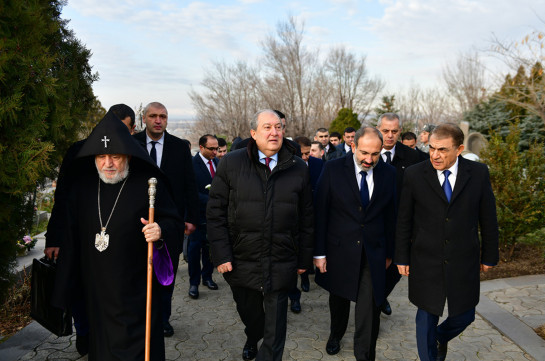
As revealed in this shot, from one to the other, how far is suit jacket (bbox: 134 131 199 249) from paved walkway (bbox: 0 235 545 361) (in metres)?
1.33

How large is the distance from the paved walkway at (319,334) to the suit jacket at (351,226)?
831 millimetres

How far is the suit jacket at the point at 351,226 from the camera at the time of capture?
412cm

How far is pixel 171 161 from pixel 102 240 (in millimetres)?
1749

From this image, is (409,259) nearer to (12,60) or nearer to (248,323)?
(248,323)

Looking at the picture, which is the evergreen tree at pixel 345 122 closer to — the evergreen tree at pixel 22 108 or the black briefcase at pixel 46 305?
the evergreen tree at pixel 22 108

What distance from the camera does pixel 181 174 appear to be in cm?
487

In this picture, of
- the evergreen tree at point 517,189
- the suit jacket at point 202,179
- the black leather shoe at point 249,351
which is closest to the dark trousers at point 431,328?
the black leather shoe at point 249,351

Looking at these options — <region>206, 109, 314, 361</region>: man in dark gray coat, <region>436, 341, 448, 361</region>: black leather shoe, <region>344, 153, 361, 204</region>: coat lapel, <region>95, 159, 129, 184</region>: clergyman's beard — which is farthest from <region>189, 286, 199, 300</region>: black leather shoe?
<region>436, 341, 448, 361</region>: black leather shoe

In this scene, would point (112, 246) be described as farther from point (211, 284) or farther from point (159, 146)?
point (211, 284)

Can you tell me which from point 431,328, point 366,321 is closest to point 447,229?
point 431,328

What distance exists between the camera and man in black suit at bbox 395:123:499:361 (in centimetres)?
369

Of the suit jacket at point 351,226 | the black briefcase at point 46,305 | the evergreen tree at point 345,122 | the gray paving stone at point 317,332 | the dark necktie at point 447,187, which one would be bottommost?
the gray paving stone at point 317,332

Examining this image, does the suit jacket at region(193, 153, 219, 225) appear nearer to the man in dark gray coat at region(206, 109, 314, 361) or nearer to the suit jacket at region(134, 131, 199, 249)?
the suit jacket at region(134, 131, 199, 249)

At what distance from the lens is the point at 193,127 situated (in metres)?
38.3
